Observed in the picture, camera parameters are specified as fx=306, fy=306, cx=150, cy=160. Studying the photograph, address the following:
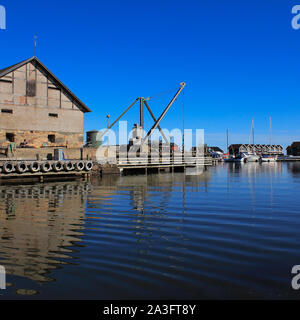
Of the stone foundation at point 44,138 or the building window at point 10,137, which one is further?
the building window at point 10,137

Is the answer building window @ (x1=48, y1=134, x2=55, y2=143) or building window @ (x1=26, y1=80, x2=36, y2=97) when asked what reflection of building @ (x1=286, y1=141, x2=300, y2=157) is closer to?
building window @ (x1=48, y1=134, x2=55, y2=143)

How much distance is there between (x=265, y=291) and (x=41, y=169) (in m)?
25.5

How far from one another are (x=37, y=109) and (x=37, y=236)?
29.2 meters

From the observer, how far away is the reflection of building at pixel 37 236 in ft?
A: 17.9

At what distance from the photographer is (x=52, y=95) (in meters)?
35.5

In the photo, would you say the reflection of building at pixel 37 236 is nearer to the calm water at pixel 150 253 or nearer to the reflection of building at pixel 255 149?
the calm water at pixel 150 253

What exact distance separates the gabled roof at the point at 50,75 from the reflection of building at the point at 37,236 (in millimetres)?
24544

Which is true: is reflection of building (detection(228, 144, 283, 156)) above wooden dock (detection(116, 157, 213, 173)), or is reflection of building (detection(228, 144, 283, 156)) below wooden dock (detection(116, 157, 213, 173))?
above

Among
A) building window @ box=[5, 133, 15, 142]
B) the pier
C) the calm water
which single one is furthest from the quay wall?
the calm water

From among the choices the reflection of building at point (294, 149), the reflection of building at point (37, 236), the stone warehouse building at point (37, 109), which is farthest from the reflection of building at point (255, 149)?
the reflection of building at point (37, 236)

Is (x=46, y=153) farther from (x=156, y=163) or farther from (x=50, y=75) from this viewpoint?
(x=156, y=163)

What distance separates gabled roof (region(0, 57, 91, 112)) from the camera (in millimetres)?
32347

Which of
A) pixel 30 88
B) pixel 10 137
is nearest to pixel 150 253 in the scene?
pixel 10 137

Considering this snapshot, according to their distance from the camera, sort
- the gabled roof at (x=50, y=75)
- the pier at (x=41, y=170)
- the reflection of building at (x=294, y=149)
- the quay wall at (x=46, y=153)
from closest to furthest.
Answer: the pier at (x=41, y=170) → the quay wall at (x=46, y=153) → the gabled roof at (x=50, y=75) → the reflection of building at (x=294, y=149)
